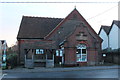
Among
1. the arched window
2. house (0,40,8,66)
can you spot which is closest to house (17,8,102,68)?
the arched window

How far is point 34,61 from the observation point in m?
26.9

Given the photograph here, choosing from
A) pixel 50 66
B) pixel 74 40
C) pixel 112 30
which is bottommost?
pixel 50 66

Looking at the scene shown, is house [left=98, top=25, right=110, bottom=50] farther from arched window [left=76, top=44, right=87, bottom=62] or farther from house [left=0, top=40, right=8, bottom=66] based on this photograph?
house [left=0, top=40, right=8, bottom=66]

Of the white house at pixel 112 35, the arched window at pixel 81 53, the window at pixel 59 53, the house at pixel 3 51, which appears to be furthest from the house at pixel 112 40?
the house at pixel 3 51

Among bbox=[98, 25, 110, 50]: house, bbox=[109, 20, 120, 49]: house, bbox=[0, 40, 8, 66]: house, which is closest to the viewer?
bbox=[0, 40, 8, 66]: house

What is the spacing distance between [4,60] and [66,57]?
9.47 meters

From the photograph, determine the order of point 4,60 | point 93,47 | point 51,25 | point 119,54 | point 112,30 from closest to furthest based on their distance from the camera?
point 4,60 < point 93,47 < point 119,54 < point 51,25 < point 112,30

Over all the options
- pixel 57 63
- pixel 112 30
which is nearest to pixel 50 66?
pixel 57 63

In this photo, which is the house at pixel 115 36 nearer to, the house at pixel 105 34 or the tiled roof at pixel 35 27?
the house at pixel 105 34

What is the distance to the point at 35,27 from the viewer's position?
34.8 m

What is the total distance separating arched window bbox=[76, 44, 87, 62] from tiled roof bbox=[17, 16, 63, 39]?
7129 millimetres

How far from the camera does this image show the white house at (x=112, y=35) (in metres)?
39.4

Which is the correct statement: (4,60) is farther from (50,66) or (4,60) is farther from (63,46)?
(63,46)

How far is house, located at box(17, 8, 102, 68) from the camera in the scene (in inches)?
1147
